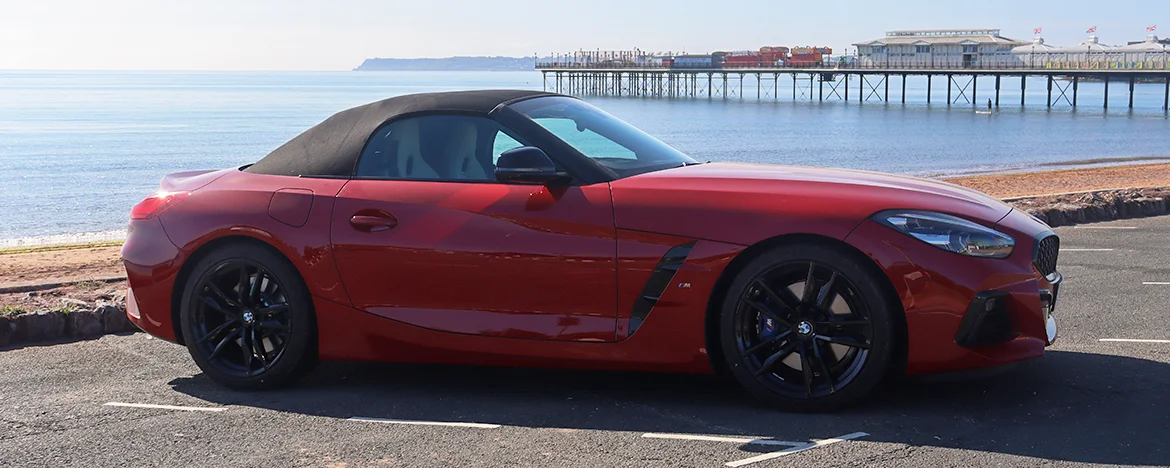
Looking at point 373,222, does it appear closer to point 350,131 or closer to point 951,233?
point 350,131

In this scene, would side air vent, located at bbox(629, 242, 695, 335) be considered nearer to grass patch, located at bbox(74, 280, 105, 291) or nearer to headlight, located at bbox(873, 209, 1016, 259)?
headlight, located at bbox(873, 209, 1016, 259)

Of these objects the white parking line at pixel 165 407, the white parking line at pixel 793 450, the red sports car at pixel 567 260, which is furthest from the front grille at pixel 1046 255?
the white parking line at pixel 165 407

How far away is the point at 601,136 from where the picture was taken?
213 inches

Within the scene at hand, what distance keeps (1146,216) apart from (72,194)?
96.1 feet

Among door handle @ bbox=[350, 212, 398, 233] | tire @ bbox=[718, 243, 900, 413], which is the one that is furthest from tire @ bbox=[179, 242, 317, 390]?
tire @ bbox=[718, 243, 900, 413]

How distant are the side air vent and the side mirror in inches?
22.2

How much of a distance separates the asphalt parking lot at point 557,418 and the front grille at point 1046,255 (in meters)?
0.55

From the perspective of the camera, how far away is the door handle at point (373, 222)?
5.19 m

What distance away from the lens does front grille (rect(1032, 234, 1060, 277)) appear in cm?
477

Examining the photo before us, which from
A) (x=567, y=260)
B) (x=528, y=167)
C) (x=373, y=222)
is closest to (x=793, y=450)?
(x=567, y=260)

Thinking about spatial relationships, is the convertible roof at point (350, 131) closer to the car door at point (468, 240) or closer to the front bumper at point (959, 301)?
the car door at point (468, 240)

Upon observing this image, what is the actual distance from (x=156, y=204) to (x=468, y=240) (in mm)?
1710

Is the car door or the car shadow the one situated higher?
the car door

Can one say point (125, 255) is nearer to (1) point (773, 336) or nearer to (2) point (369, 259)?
(2) point (369, 259)
